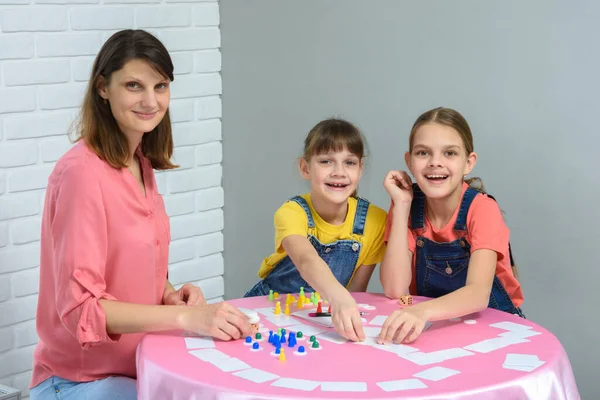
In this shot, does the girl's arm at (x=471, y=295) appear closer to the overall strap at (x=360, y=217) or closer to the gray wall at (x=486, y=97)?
the overall strap at (x=360, y=217)

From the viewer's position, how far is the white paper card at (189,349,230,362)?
1.75 m

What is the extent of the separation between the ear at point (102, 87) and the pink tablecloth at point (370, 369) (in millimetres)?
646

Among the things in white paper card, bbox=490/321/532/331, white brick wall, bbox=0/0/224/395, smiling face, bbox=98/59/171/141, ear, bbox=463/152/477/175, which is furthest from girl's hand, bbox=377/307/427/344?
white brick wall, bbox=0/0/224/395

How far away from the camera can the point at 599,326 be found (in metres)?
2.81

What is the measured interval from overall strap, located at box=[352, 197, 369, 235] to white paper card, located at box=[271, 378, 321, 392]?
38.9 inches

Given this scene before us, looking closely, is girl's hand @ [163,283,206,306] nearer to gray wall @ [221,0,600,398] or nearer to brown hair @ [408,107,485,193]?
brown hair @ [408,107,485,193]

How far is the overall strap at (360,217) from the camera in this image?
2.55 m

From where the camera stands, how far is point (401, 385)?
5.18ft

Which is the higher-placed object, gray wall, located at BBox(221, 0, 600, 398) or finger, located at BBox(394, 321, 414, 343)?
gray wall, located at BBox(221, 0, 600, 398)

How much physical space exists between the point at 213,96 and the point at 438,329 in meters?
2.17

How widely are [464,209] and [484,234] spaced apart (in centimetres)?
13

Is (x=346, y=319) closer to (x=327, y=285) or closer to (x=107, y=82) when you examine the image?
(x=327, y=285)

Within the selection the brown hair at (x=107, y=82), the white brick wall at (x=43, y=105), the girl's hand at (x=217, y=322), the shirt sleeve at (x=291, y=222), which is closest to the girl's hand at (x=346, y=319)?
the girl's hand at (x=217, y=322)

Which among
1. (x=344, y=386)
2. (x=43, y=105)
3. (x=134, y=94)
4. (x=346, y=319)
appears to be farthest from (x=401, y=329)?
(x=43, y=105)
